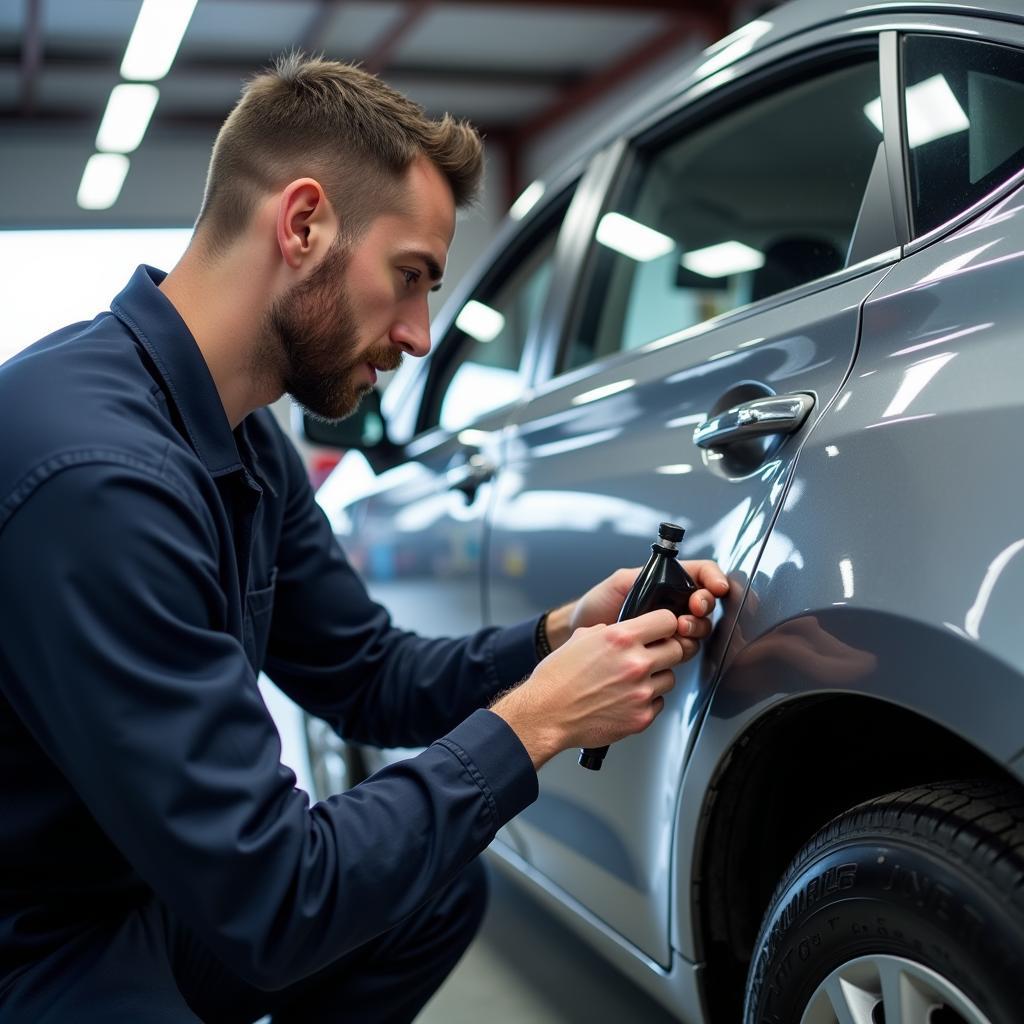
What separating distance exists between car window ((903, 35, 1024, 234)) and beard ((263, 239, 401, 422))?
572mm

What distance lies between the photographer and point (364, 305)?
1.26 m

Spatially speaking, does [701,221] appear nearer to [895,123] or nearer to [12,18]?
[895,123]

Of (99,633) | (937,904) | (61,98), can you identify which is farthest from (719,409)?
(61,98)

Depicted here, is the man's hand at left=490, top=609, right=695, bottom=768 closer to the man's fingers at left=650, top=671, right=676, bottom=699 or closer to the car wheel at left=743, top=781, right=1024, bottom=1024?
the man's fingers at left=650, top=671, right=676, bottom=699

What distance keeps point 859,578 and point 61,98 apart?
9.78 meters

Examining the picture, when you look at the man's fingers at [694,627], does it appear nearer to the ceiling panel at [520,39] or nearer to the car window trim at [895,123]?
the car window trim at [895,123]

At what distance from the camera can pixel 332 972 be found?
1.48m

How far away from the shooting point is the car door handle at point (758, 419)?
1.12 meters

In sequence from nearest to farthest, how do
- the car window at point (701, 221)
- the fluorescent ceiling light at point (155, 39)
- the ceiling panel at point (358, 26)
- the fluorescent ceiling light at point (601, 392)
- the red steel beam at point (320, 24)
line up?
the fluorescent ceiling light at point (601, 392), the car window at point (701, 221), the fluorescent ceiling light at point (155, 39), the red steel beam at point (320, 24), the ceiling panel at point (358, 26)

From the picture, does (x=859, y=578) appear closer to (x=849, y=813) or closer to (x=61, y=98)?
(x=849, y=813)

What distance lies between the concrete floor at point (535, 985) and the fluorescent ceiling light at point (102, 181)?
30.1ft

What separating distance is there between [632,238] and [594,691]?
987 millimetres

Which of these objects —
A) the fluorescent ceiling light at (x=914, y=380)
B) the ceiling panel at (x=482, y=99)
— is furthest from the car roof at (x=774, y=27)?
the ceiling panel at (x=482, y=99)

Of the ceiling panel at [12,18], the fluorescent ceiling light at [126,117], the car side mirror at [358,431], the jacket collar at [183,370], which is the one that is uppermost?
the ceiling panel at [12,18]
